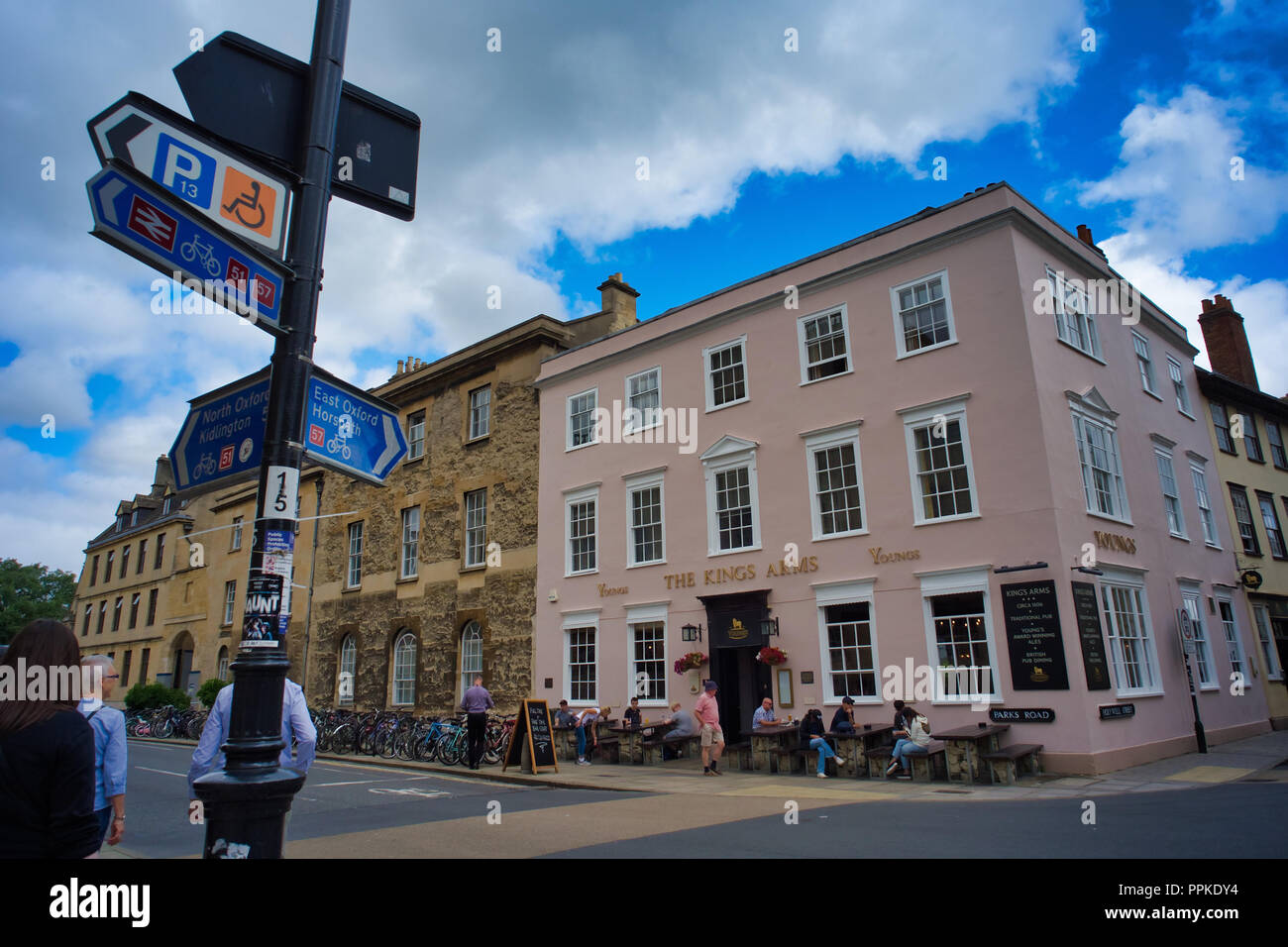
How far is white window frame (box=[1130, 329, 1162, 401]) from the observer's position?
1936cm

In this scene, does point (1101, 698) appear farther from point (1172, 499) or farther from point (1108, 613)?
point (1172, 499)

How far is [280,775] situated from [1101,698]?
14091mm

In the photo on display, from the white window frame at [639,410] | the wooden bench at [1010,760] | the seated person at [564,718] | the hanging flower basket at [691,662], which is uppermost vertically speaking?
the white window frame at [639,410]

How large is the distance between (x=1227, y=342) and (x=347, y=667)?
3203cm

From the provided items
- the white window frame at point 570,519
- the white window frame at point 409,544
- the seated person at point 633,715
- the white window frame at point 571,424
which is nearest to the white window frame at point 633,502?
the white window frame at point 570,519

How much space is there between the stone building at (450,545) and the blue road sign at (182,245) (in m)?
19.0

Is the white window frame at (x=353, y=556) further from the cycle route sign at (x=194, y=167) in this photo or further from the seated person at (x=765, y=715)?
the cycle route sign at (x=194, y=167)

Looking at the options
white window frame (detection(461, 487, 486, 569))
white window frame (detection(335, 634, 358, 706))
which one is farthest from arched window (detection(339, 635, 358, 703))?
white window frame (detection(461, 487, 486, 569))

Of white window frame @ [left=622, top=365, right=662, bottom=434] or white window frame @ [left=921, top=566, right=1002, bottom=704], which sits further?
white window frame @ [left=622, top=365, right=662, bottom=434]

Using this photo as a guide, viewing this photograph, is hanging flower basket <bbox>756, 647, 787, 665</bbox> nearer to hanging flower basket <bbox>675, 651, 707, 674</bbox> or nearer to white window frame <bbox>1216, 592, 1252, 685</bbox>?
hanging flower basket <bbox>675, 651, 707, 674</bbox>

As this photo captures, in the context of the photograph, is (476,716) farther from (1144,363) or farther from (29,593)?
(29,593)

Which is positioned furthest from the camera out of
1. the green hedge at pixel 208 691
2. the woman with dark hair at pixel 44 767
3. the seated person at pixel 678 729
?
the green hedge at pixel 208 691

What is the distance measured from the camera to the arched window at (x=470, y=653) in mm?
23266

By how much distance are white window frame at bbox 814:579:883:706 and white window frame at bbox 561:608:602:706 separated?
6.25 meters
